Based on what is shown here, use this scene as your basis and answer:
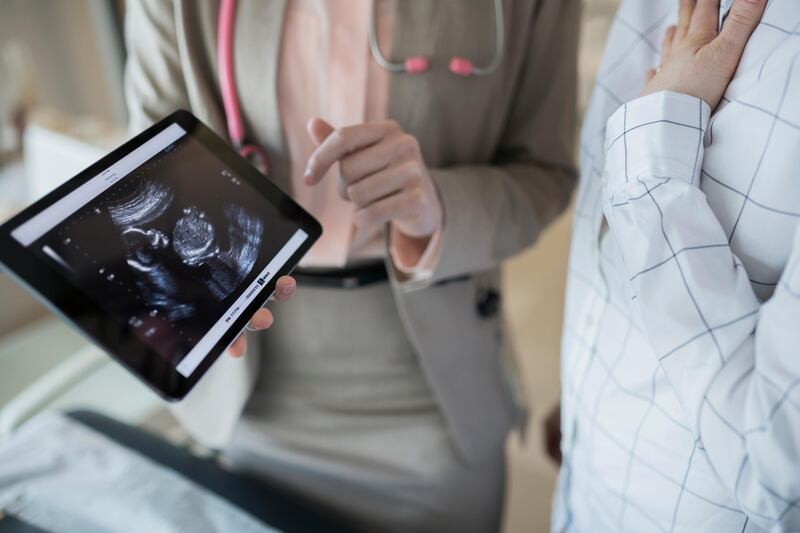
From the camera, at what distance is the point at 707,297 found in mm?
414

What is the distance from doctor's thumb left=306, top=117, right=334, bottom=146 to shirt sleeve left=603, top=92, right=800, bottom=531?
27 cm

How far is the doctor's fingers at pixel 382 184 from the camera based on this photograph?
0.58 m

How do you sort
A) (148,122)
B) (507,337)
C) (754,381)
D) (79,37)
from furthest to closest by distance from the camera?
1. (79,37)
2. (507,337)
3. (148,122)
4. (754,381)

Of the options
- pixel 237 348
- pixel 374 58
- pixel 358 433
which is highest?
pixel 374 58

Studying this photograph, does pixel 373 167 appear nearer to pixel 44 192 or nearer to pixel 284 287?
pixel 284 287

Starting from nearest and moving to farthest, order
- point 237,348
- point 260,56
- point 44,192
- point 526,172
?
point 237,348 → point 260,56 → point 526,172 → point 44,192

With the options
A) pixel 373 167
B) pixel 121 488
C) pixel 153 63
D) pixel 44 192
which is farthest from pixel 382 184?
pixel 44 192

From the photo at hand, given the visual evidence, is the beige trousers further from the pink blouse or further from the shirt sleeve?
the shirt sleeve

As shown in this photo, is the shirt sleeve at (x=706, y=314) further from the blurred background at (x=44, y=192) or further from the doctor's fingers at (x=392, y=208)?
the blurred background at (x=44, y=192)

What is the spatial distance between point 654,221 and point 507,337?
0.56 metres

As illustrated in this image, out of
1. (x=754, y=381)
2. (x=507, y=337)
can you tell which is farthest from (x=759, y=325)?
(x=507, y=337)

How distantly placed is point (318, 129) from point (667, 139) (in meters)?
0.31

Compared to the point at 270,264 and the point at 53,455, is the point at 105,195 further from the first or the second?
the point at 53,455

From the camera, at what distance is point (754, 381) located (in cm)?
40
